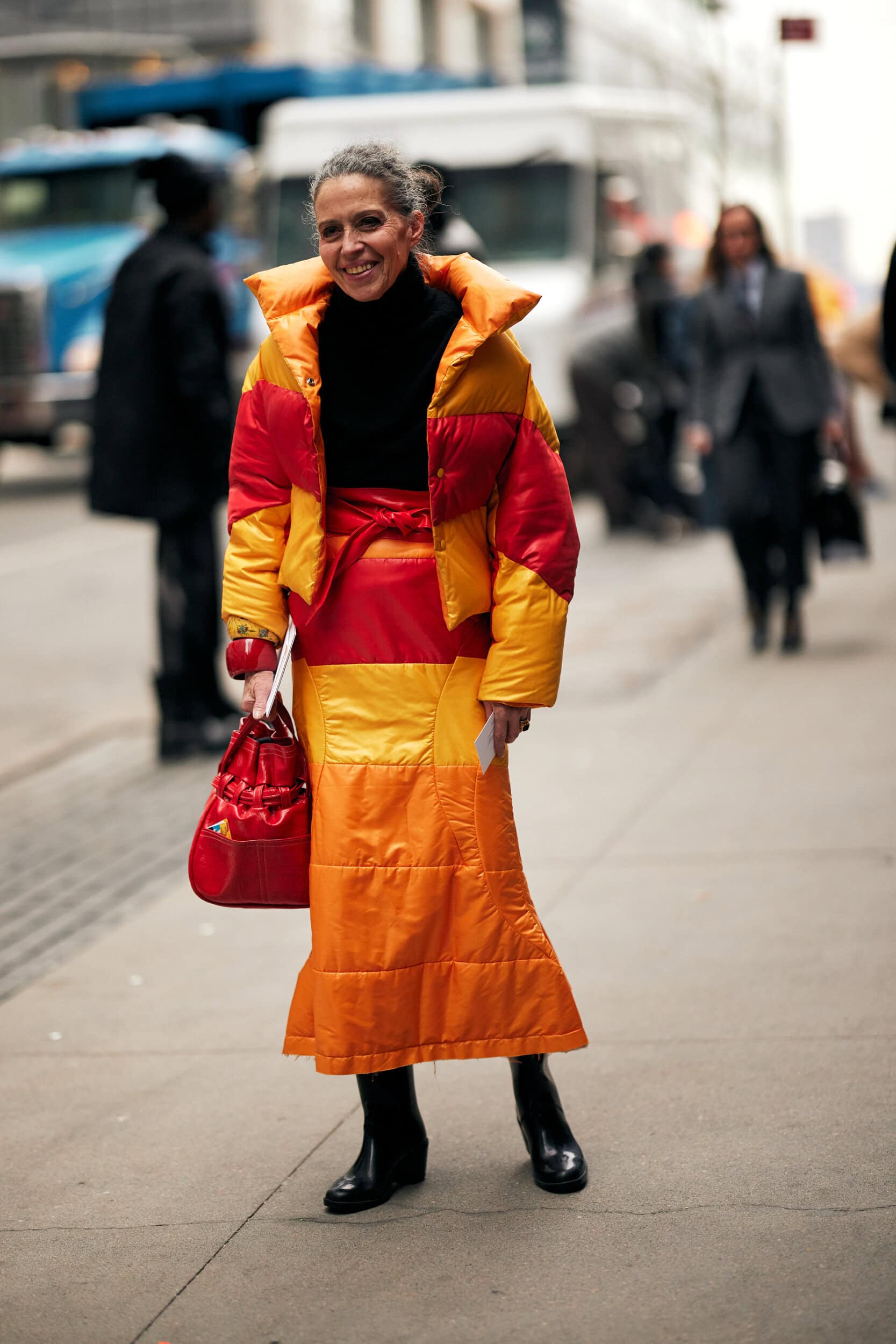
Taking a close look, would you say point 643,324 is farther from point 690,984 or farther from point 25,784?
point 690,984

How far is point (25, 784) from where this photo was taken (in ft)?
24.1

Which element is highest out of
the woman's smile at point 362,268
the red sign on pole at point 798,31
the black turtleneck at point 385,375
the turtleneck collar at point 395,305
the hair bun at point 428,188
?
the red sign on pole at point 798,31

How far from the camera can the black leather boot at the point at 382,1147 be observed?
11.3 feet

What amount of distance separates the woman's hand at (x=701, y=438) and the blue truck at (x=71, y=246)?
30.7 feet

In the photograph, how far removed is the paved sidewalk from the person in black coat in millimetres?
1872

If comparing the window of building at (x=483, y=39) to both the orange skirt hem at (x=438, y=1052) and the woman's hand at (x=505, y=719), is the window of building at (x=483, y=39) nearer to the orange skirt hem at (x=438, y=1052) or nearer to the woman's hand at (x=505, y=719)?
the woman's hand at (x=505, y=719)

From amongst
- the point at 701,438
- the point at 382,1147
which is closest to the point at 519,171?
the point at 701,438

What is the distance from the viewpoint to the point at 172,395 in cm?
726

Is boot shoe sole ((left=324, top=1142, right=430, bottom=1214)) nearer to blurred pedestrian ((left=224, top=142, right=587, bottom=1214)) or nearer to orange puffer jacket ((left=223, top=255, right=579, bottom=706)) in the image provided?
blurred pedestrian ((left=224, top=142, right=587, bottom=1214))

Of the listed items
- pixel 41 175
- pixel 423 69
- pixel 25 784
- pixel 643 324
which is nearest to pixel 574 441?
pixel 643 324

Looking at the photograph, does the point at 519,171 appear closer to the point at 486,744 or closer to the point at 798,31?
the point at 798,31

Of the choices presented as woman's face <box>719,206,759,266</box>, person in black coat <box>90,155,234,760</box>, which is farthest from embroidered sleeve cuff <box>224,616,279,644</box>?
woman's face <box>719,206,759,266</box>

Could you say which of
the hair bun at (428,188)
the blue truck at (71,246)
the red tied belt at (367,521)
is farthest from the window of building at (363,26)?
the red tied belt at (367,521)

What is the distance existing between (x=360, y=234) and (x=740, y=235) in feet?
18.4
